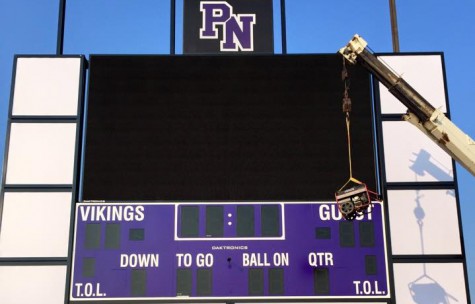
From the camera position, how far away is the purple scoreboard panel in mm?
13602

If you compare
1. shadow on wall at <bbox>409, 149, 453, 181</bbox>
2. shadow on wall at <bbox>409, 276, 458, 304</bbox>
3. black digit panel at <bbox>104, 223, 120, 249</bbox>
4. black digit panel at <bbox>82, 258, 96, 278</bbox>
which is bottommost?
shadow on wall at <bbox>409, 276, 458, 304</bbox>

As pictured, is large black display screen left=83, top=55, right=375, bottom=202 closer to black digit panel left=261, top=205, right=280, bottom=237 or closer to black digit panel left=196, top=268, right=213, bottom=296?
black digit panel left=261, top=205, right=280, bottom=237

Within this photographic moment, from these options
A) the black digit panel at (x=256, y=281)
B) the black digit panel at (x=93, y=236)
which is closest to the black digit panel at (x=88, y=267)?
the black digit panel at (x=93, y=236)

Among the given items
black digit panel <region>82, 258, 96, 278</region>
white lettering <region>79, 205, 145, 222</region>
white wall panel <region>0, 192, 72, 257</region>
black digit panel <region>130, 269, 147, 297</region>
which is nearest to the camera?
black digit panel <region>130, 269, 147, 297</region>

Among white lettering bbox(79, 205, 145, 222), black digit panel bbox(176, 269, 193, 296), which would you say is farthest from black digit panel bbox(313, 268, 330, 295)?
white lettering bbox(79, 205, 145, 222)

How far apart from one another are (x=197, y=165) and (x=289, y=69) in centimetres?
282

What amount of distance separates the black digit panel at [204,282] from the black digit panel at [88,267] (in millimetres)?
1960

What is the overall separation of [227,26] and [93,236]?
18.4ft

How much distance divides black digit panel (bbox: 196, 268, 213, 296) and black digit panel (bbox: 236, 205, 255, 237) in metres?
0.94

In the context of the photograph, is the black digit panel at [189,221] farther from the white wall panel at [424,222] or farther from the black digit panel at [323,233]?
the white wall panel at [424,222]

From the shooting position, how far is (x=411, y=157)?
15.3m

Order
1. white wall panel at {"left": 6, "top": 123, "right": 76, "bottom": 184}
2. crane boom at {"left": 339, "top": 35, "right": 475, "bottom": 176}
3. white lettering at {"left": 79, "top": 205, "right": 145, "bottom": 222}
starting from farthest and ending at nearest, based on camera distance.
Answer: white wall panel at {"left": 6, "top": 123, "right": 76, "bottom": 184}
white lettering at {"left": 79, "top": 205, "right": 145, "bottom": 222}
crane boom at {"left": 339, "top": 35, "right": 475, "bottom": 176}

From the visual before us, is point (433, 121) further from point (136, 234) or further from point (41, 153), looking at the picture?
point (41, 153)

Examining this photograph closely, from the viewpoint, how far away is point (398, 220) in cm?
1478
